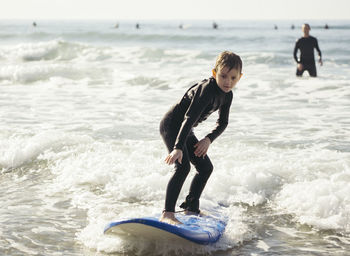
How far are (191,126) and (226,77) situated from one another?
49 centimetres

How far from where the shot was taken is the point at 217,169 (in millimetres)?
6414

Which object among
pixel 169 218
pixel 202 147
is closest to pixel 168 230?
pixel 169 218

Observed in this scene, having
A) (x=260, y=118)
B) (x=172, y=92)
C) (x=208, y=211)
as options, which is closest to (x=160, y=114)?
(x=260, y=118)

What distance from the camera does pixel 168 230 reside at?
395cm

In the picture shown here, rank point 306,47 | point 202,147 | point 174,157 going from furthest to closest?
point 306,47 → point 202,147 → point 174,157

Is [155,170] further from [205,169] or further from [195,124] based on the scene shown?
[195,124]

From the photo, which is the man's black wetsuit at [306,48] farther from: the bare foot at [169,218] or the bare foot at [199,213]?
the bare foot at [169,218]

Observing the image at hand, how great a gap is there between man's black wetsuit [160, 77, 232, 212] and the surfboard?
0.22 metres

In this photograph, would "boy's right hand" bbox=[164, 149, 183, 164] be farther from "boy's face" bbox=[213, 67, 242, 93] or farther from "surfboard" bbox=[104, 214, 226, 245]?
"boy's face" bbox=[213, 67, 242, 93]

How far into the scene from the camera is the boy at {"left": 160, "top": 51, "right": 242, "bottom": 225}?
3.86 meters

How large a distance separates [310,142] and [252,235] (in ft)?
12.1

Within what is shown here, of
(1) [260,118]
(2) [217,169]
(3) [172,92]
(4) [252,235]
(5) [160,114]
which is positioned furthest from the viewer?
(3) [172,92]

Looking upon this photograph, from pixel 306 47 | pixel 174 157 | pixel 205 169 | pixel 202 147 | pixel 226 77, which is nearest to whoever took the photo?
pixel 174 157

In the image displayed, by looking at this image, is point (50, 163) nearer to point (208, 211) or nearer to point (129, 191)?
point (129, 191)
